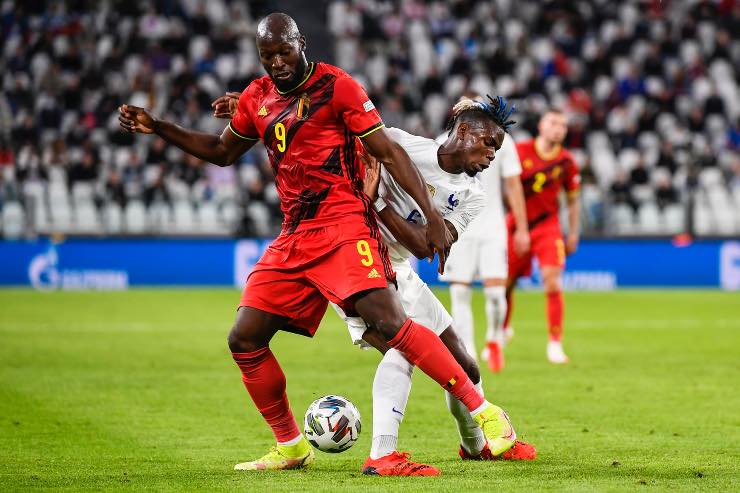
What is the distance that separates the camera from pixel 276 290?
5.90 meters

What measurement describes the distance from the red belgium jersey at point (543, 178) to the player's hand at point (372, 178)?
20.0 ft

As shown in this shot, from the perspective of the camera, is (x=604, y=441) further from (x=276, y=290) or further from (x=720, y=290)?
(x=720, y=290)

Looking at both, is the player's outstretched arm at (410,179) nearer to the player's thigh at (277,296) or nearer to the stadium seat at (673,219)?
the player's thigh at (277,296)

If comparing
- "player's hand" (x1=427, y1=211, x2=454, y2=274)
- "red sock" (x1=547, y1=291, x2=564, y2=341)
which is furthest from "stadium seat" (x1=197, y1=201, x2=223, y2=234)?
"player's hand" (x1=427, y1=211, x2=454, y2=274)

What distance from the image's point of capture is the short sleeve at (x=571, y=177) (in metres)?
12.0

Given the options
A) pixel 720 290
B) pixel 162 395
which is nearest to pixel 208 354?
pixel 162 395

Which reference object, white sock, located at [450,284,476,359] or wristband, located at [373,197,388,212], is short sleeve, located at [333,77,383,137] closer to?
wristband, located at [373,197,388,212]

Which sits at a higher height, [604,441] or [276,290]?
[276,290]

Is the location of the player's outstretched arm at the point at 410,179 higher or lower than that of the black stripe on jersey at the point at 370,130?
Answer: lower

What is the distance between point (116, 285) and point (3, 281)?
6.44ft

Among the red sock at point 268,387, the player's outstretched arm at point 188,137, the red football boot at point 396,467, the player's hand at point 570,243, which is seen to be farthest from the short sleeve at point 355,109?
the player's hand at point 570,243

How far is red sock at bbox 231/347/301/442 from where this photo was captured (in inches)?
237

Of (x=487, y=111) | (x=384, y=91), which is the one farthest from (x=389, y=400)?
(x=384, y=91)

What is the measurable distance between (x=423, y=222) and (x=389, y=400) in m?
0.95
